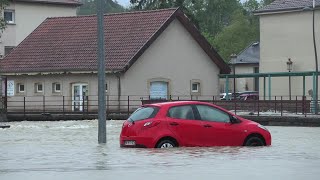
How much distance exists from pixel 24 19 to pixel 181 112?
51.5m

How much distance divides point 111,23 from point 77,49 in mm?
3652

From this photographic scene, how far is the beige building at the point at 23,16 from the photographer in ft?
227

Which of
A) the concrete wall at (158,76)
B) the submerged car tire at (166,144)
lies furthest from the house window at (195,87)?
the submerged car tire at (166,144)

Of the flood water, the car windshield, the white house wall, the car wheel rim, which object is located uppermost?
the white house wall

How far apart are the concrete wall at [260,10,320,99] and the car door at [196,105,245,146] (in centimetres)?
3838

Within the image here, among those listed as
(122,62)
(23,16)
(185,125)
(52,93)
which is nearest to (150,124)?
(185,125)

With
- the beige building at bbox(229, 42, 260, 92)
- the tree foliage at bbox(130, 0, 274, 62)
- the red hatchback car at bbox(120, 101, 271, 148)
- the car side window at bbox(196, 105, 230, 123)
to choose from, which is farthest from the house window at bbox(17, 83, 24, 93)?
the tree foliage at bbox(130, 0, 274, 62)

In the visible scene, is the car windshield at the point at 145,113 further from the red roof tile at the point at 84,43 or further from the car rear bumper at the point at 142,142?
the red roof tile at the point at 84,43

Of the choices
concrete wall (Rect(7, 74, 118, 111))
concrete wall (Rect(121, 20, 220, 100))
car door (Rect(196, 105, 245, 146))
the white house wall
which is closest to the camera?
car door (Rect(196, 105, 245, 146))

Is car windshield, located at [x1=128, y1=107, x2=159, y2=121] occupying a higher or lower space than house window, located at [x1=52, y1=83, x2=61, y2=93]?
lower

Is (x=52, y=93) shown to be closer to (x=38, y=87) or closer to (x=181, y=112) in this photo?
(x=38, y=87)

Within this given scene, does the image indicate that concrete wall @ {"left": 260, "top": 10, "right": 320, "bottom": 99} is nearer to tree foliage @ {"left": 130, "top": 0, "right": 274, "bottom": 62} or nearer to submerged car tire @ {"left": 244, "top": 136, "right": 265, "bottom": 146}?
tree foliage @ {"left": 130, "top": 0, "right": 274, "bottom": 62}

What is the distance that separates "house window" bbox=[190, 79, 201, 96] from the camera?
56281mm

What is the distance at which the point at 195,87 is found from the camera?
2242 inches
